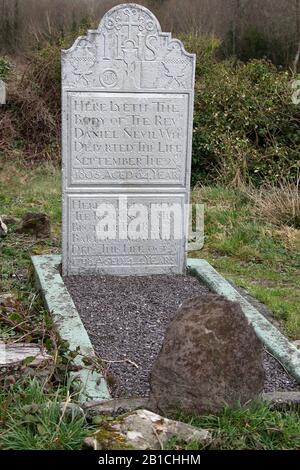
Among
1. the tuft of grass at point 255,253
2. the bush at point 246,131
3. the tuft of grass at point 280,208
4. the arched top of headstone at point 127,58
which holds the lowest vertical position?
the tuft of grass at point 255,253

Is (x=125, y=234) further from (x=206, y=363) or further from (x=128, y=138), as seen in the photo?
(x=206, y=363)

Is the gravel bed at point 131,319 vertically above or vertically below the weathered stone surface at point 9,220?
below

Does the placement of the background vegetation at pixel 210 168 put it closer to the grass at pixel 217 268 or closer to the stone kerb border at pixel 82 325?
the grass at pixel 217 268

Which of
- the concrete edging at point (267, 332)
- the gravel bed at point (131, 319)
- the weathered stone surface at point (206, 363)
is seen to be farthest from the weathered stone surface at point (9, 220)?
the weathered stone surface at point (206, 363)

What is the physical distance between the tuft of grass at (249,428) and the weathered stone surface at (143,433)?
0.05 m

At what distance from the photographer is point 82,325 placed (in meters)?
4.60

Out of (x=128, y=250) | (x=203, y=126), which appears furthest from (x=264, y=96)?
(x=128, y=250)

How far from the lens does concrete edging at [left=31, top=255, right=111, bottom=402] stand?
3703 mm

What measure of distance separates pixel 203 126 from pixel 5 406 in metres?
8.42

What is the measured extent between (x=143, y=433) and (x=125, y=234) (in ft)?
10.1

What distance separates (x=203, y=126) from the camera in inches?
442

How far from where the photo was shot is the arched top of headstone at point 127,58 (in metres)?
5.65

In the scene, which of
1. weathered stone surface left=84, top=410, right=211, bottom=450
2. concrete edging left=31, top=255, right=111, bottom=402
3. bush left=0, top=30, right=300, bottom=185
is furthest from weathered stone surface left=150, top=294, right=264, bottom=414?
bush left=0, top=30, right=300, bottom=185

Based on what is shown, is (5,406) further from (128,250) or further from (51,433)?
(128,250)
